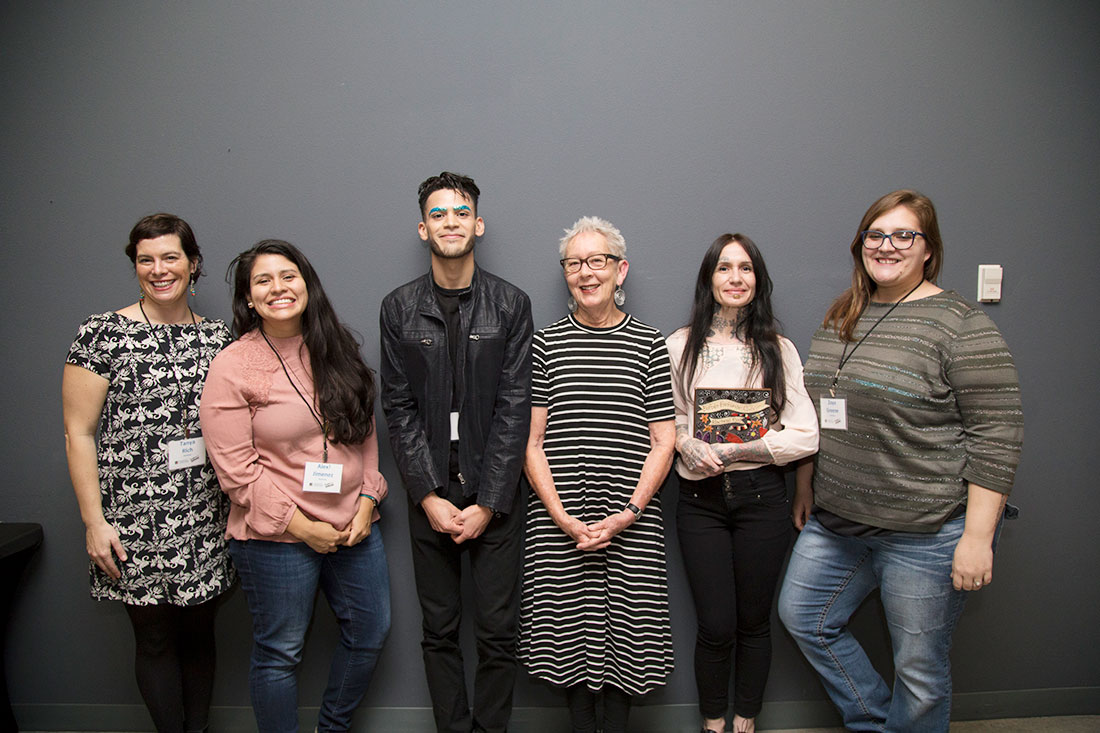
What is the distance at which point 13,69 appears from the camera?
7.02 ft

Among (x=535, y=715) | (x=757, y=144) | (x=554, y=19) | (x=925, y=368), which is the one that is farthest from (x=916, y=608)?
(x=554, y=19)

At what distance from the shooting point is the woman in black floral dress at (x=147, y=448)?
68.6 inches

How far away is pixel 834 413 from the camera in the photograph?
1.81m

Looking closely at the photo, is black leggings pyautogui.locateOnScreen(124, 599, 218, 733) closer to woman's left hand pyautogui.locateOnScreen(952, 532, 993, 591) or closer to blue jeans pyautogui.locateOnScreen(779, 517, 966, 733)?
blue jeans pyautogui.locateOnScreen(779, 517, 966, 733)

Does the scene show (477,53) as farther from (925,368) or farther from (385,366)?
(925,368)

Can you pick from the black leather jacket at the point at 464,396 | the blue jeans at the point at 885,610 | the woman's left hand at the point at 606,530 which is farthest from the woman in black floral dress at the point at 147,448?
the blue jeans at the point at 885,610

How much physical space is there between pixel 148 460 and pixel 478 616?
3.91 ft

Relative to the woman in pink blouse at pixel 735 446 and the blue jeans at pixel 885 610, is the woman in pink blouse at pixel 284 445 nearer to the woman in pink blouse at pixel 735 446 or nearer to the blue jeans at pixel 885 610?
the woman in pink blouse at pixel 735 446

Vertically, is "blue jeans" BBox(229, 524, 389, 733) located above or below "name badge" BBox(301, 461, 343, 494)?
below

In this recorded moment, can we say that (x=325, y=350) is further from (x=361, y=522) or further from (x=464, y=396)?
(x=361, y=522)

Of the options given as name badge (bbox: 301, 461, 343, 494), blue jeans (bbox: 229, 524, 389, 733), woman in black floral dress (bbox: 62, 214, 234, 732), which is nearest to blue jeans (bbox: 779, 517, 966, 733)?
blue jeans (bbox: 229, 524, 389, 733)

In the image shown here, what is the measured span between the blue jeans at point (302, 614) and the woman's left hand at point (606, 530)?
77cm

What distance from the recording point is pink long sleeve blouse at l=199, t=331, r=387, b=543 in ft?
5.41

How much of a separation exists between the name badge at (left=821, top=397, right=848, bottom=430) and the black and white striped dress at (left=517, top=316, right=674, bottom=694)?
19.9 inches
